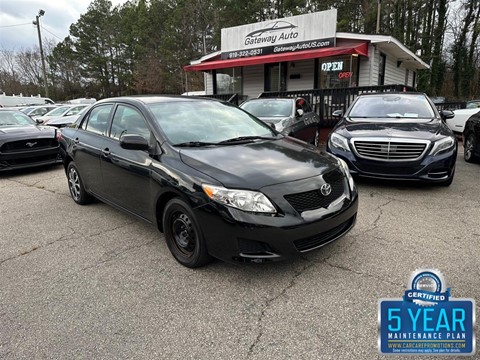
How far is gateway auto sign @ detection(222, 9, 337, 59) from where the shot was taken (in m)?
13.7

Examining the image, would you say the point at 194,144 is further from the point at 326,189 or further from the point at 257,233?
the point at 326,189

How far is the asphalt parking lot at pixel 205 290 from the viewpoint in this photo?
86.6 inches

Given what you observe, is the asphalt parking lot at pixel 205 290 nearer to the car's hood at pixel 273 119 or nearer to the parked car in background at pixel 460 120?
the car's hood at pixel 273 119

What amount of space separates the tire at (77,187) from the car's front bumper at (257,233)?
2.91 m

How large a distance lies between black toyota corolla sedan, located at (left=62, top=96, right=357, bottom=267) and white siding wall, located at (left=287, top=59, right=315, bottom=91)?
11807 mm

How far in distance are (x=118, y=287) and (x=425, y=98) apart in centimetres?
619

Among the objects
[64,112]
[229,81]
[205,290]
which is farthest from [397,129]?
[64,112]

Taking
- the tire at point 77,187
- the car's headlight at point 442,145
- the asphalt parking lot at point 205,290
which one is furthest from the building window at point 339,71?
the tire at point 77,187

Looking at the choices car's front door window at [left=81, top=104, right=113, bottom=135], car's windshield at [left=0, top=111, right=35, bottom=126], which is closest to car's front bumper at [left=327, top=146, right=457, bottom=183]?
car's front door window at [left=81, top=104, right=113, bottom=135]

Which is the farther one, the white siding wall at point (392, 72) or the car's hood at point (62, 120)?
the white siding wall at point (392, 72)

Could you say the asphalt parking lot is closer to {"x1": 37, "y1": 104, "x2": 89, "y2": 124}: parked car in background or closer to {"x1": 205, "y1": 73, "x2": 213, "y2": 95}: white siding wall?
{"x1": 37, "y1": 104, "x2": 89, "y2": 124}: parked car in background

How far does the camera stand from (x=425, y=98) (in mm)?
6426

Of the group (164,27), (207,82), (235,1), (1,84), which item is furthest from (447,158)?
(1,84)

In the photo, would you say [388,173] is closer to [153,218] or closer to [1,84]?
[153,218]
